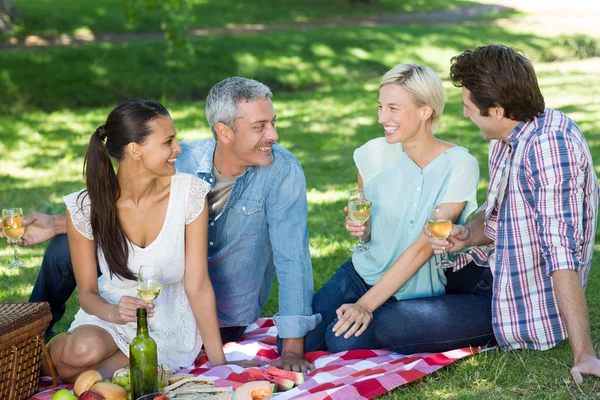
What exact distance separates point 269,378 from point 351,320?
1.87 ft

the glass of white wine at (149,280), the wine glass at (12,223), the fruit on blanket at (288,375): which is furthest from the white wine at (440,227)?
the wine glass at (12,223)

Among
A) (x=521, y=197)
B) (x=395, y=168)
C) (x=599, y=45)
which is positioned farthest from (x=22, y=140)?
(x=599, y=45)

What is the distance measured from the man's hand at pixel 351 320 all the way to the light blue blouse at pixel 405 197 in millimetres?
293

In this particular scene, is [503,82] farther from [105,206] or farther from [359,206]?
[105,206]

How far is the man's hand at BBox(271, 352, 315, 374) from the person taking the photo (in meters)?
4.28

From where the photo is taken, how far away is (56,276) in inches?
183

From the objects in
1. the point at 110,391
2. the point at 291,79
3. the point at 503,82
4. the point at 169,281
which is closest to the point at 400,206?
the point at 503,82

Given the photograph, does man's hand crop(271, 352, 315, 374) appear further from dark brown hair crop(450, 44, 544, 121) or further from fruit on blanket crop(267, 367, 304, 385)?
dark brown hair crop(450, 44, 544, 121)

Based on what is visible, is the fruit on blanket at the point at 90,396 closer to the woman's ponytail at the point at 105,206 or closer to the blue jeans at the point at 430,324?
the woman's ponytail at the point at 105,206

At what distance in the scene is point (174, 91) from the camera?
15.6 meters

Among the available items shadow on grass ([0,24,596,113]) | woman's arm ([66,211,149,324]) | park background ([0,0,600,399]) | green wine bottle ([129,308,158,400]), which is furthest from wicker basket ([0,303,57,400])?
shadow on grass ([0,24,596,113])

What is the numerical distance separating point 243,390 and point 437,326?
1118 mm

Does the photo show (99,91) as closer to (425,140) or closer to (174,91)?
(174,91)

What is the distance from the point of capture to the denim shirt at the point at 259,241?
4.44 meters
